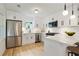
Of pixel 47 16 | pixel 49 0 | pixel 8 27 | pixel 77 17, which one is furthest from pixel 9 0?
pixel 47 16

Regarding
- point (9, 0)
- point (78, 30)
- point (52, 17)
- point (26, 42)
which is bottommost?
point (26, 42)

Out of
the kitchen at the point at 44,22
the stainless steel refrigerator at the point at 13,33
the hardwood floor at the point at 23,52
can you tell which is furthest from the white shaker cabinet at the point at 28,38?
the hardwood floor at the point at 23,52

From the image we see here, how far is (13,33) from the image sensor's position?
5996 mm

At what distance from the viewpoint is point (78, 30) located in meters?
3.99

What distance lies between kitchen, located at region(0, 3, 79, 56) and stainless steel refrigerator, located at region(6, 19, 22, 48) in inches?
4.8

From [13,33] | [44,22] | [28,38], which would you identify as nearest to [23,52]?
[13,33]

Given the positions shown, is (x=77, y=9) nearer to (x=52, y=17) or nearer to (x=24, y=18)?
(x=52, y=17)

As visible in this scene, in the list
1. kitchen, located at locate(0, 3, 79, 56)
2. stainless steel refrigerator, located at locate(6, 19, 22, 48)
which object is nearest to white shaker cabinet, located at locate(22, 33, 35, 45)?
kitchen, located at locate(0, 3, 79, 56)

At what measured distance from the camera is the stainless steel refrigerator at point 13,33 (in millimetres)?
5704

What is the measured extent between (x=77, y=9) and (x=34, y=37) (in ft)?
13.9

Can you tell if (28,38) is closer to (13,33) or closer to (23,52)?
(13,33)

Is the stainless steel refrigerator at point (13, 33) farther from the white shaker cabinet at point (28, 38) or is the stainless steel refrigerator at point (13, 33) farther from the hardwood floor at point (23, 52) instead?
the hardwood floor at point (23, 52)

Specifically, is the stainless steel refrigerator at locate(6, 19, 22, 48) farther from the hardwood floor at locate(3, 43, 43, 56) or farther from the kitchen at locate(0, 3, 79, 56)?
the hardwood floor at locate(3, 43, 43, 56)

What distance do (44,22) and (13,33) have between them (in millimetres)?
2339
